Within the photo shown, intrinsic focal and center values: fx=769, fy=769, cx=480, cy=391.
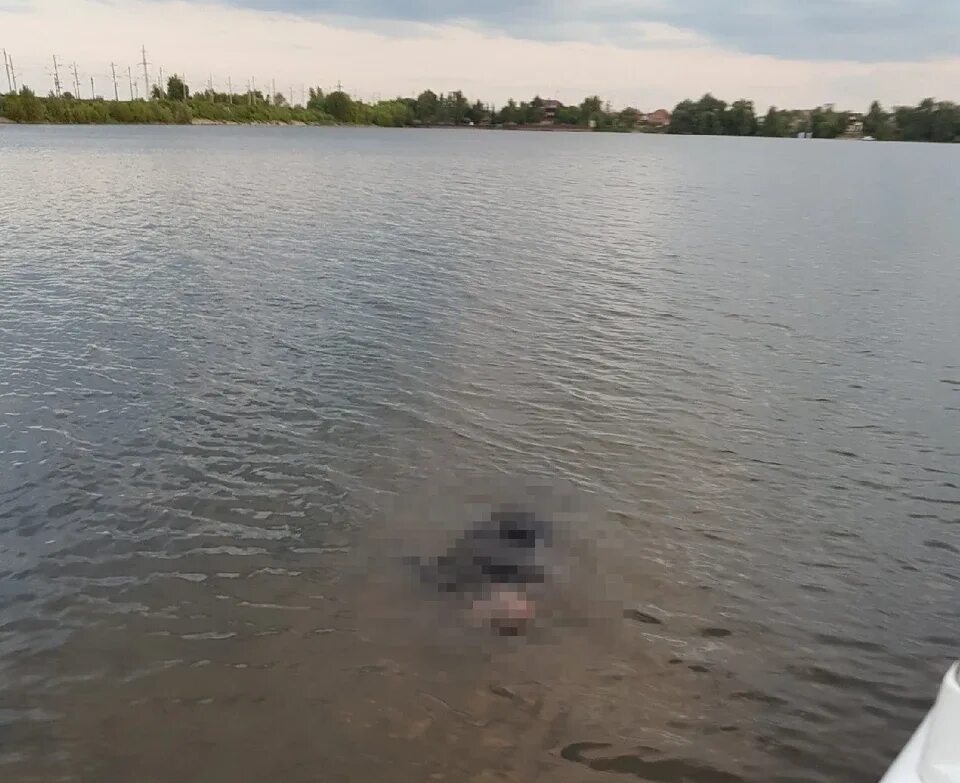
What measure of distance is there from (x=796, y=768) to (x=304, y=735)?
5.15 metres

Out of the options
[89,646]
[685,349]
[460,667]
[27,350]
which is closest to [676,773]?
[460,667]

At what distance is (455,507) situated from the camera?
13.0 m

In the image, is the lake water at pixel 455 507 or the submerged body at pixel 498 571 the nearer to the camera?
the lake water at pixel 455 507

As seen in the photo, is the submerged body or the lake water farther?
the submerged body

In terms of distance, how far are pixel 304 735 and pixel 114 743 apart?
6.44 ft

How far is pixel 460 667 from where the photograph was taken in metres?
9.27

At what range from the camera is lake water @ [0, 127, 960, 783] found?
8.34 metres

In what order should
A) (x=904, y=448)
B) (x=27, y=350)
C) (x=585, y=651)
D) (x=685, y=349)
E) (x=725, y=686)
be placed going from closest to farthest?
(x=725, y=686) → (x=585, y=651) → (x=904, y=448) → (x=27, y=350) → (x=685, y=349)

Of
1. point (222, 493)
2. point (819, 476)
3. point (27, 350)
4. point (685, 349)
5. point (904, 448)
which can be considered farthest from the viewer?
point (685, 349)

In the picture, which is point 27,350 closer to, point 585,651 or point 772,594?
point 585,651

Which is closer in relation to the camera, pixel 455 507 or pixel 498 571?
pixel 498 571

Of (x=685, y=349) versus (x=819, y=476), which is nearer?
(x=819, y=476)

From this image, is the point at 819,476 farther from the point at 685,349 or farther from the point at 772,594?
the point at 685,349

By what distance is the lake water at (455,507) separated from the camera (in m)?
8.34
